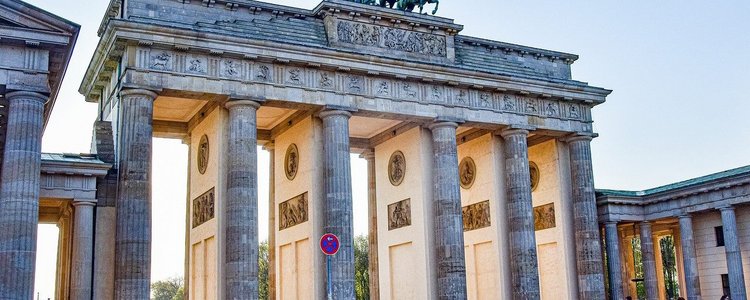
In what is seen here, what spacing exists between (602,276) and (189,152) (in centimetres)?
1864

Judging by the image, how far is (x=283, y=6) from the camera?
3112 centimetres

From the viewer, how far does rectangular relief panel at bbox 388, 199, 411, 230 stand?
34562 millimetres

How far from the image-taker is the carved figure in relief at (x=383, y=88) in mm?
31562

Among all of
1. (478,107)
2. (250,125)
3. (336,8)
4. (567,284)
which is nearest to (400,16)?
(336,8)

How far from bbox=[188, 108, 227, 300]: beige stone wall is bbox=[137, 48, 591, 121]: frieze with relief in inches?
75.9

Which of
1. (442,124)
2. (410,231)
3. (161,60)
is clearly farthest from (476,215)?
(161,60)

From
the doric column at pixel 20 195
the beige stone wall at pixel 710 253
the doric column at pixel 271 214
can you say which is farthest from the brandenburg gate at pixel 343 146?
the doric column at pixel 20 195

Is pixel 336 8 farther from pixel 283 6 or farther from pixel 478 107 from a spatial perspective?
pixel 478 107

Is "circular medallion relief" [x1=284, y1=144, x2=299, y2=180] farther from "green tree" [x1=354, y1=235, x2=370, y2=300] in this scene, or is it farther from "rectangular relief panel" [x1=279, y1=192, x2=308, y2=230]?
"green tree" [x1=354, y1=235, x2=370, y2=300]

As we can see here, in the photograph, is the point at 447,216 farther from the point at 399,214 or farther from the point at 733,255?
the point at 733,255

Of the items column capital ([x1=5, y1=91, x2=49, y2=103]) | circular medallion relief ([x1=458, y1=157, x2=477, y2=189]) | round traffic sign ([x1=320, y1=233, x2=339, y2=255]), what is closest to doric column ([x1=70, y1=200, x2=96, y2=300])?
column capital ([x1=5, y1=91, x2=49, y2=103])

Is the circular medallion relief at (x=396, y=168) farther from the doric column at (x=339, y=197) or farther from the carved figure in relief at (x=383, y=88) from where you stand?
the doric column at (x=339, y=197)

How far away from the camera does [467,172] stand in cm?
3778

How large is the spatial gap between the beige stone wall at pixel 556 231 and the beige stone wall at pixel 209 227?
1579 cm
